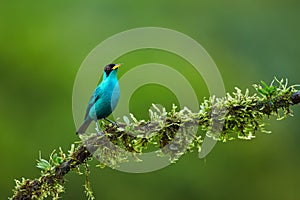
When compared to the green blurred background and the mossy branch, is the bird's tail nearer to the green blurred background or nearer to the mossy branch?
the mossy branch

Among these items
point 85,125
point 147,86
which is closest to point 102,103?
point 85,125

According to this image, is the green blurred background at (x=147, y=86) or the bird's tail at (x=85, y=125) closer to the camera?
the bird's tail at (x=85, y=125)

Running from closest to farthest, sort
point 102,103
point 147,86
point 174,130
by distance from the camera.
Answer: point 174,130, point 102,103, point 147,86

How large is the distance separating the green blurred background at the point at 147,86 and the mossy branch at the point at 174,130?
516 centimetres

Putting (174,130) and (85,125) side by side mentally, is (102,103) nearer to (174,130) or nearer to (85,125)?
(85,125)

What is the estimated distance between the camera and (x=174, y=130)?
7.77 ft

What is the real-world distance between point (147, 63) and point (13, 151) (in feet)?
7.86

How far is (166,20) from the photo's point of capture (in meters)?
10.2

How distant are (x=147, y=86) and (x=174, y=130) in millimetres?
5862

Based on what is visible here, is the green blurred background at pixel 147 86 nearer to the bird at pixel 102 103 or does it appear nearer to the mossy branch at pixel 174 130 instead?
the bird at pixel 102 103

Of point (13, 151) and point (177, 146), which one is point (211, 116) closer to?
point (177, 146)

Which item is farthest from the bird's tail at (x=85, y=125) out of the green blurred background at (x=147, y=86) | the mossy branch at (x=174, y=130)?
the green blurred background at (x=147, y=86)

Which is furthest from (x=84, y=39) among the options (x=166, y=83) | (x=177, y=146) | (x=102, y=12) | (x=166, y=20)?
(x=177, y=146)

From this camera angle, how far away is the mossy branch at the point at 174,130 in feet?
7.47
